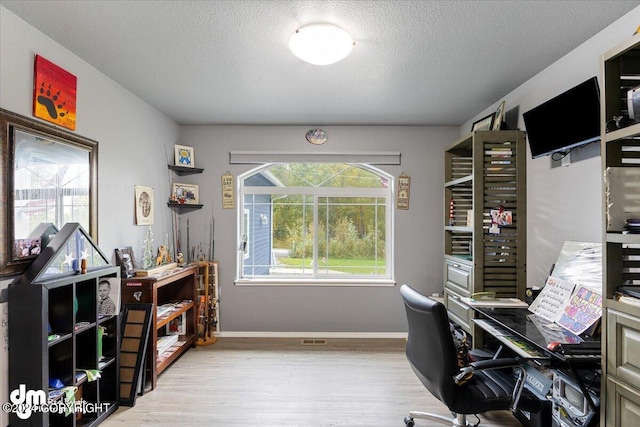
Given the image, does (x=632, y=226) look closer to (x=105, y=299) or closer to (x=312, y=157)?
(x=105, y=299)

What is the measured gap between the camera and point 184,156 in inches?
162

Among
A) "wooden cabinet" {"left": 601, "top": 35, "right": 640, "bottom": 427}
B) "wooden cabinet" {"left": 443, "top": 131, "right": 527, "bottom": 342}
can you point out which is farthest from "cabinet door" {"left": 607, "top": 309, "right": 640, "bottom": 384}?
"wooden cabinet" {"left": 443, "top": 131, "right": 527, "bottom": 342}

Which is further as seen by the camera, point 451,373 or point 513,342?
point 513,342

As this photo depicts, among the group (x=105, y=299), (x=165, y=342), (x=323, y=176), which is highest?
(x=323, y=176)

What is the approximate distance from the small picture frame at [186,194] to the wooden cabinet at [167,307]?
0.78m

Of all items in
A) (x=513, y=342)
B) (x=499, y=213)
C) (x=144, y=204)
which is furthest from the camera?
(x=144, y=204)

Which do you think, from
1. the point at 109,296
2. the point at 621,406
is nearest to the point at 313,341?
the point at 109,296

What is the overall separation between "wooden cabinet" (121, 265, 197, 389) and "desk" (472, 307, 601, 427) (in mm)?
2560

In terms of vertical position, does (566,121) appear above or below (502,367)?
above

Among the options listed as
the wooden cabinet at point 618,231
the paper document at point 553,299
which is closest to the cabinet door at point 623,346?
the wooden cabinet at point 618,231

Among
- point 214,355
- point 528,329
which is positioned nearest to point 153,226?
point 214,355

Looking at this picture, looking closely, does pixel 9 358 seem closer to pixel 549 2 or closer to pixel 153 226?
pixel 153 226

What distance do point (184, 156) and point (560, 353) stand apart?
387cm

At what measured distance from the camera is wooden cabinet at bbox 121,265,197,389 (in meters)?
2.91
